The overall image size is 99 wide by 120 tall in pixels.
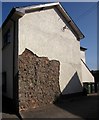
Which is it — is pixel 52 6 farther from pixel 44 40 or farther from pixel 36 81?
pixel 36 81

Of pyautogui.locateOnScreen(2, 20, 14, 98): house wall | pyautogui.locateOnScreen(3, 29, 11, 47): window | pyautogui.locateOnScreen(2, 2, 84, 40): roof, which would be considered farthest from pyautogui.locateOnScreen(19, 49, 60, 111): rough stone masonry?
pyautogui.locateOnScreen(3, 29, 11, 47): window

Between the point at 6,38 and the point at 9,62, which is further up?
the point at 6,38

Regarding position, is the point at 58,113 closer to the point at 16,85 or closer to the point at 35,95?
the point at 35,95

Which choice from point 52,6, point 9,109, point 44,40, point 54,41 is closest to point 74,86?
point 54,41

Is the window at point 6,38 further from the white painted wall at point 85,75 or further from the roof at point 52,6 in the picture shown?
the white painted wall at point 85,75

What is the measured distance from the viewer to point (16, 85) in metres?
11.8

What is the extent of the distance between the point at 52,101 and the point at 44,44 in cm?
385

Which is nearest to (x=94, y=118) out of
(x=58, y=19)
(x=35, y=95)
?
(x=35, y=95)

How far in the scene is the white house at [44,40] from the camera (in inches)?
478

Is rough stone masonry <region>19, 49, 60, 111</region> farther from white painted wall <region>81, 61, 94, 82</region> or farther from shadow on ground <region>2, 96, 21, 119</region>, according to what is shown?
white painted wall <region>81, 61, 94, 82</region>

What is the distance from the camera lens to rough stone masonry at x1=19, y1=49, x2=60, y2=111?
1179cm

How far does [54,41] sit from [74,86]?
4336 mm

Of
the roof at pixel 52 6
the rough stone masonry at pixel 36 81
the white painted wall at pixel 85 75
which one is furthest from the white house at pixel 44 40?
the white painted wall at pixel 85 75

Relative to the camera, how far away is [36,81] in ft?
41.3
